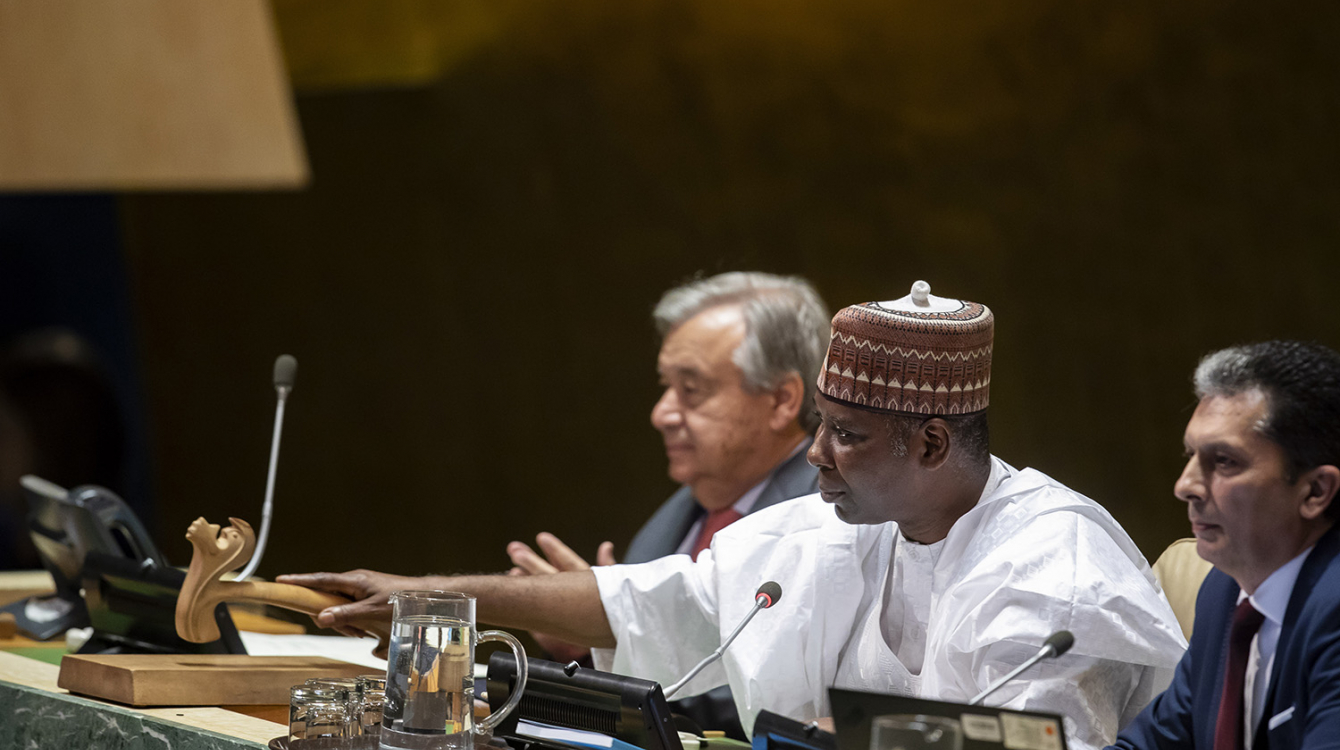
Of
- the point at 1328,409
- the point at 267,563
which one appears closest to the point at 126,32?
the point at 1328,409

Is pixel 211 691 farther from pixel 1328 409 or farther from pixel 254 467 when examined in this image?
pixel 254 467

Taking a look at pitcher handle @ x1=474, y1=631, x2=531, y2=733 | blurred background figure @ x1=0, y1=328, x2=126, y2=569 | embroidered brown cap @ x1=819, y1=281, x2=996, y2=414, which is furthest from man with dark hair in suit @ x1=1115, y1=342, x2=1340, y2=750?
blurred background figure @ x1=0, y1=328, x2=126, y2=569

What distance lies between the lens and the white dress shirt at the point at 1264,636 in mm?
1479

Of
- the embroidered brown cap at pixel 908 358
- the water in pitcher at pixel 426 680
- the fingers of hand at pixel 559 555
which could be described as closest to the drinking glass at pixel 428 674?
the water in pitcher at pixel 426 680

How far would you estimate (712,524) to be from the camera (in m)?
3.04

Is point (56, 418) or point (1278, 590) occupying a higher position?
point (56, 418)

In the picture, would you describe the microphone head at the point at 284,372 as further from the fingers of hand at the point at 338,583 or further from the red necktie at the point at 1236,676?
the red necktie at the point at 1236,676

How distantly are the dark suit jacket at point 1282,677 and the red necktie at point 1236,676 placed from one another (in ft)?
0.06

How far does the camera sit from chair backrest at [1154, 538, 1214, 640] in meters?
2.16

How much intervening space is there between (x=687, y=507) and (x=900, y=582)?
3.86 feet

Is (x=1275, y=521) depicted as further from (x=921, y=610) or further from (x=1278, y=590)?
(x=921, y=610)

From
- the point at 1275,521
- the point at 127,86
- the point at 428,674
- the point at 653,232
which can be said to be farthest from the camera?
the point at 653,232

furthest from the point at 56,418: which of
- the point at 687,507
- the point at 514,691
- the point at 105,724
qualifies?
the point at 514,691

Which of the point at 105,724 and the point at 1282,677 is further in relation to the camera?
the point at 105,724
